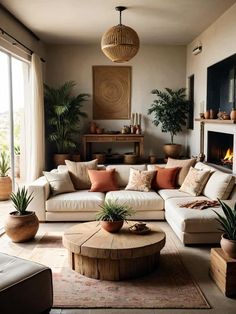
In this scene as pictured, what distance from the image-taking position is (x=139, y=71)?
7.74 metres

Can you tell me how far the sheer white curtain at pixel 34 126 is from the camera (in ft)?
20.8

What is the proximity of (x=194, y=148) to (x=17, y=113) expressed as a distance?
340 centimetres

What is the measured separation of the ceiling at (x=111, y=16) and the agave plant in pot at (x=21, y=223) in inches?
99.8

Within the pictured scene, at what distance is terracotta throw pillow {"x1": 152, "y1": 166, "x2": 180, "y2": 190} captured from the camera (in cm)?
532

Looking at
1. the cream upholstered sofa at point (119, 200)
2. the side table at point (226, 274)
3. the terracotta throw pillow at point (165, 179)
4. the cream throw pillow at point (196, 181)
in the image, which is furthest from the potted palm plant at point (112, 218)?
the terracotta throw pillow at point (165, 179)

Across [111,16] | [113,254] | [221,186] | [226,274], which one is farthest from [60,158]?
[226,274]

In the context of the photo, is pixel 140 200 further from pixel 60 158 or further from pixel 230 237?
pixel 60 158

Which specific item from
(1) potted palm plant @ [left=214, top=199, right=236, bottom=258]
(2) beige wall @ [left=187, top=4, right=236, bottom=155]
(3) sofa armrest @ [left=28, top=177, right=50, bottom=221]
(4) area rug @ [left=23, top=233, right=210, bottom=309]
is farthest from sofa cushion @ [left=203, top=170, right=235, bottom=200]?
(3) sofa armrest @ [left=28, top=177, right=50, bottom=221]

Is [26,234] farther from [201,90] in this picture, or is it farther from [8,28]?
[201,90]

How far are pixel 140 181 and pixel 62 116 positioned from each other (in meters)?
2.67

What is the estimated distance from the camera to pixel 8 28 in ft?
16.9

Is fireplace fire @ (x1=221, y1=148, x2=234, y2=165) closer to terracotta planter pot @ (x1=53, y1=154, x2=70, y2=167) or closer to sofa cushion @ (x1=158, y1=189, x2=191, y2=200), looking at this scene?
sofa cushion @ (x1=158, y1=189, x2=191, y2=200)

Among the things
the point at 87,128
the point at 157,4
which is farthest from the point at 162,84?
the point at 157,4

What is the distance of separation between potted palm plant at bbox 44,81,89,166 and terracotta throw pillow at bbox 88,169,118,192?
2.00m
